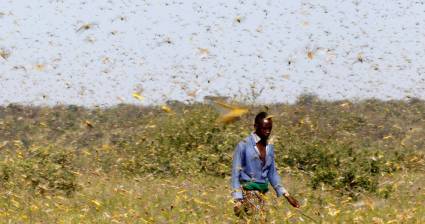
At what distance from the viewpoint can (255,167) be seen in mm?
7703

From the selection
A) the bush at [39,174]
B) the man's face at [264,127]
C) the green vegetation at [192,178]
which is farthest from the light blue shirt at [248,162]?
the bush at [39,174]

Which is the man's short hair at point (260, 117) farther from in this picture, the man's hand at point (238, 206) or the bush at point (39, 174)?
the bush at point (39, 174)

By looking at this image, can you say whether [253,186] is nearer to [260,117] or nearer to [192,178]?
[260,117]

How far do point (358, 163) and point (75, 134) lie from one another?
36.3m

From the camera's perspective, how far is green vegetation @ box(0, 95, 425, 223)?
31.7ft

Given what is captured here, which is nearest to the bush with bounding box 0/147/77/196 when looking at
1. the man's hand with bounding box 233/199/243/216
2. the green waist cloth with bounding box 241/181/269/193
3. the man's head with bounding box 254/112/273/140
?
the green waist cloth with bounding box 241/181/269/193

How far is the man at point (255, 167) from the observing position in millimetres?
7461

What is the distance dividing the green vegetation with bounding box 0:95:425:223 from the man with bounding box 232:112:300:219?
0.27m

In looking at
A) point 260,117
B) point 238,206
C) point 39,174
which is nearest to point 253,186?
point 238,206

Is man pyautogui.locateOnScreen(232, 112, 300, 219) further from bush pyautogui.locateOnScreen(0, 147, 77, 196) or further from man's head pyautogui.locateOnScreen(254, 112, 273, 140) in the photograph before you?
bush pyautogui.locateOnScreen(0, 147, 77, 196)

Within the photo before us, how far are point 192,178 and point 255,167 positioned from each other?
9.40 m

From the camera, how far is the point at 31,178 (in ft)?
47.9

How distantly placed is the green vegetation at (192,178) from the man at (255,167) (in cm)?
27

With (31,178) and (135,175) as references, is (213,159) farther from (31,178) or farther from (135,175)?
(31,178)
